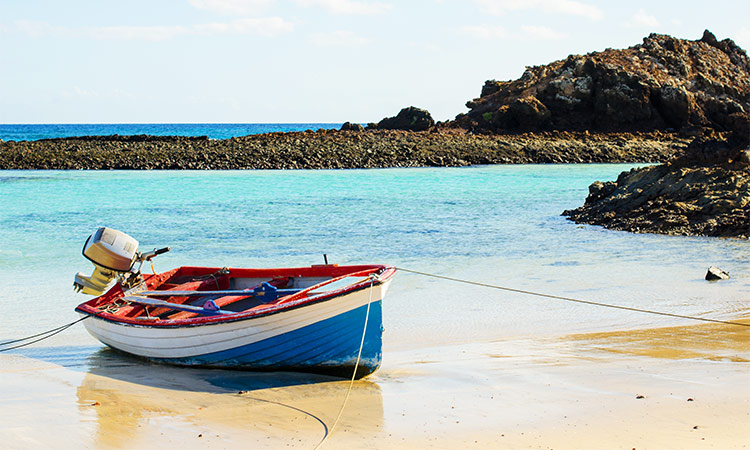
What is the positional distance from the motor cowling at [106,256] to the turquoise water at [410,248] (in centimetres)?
66

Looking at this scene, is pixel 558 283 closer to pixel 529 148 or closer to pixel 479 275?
pixel 479 275

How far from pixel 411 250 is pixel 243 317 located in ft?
21.9

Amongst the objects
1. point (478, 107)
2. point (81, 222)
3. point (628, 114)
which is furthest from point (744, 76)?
point (81, 222)

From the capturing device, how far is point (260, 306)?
20.1ft

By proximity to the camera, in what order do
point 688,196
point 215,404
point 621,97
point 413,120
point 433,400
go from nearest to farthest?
point 433,400
point 215,404
point 688,196
point 621,97
point 413,120

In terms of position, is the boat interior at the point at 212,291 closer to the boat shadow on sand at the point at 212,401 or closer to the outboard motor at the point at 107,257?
the outboard motor at the point at 107,257

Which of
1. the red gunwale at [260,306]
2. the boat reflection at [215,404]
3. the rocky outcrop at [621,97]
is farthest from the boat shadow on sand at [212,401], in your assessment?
the rocky outcrop at [621,97]

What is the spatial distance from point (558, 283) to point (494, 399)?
4.61m

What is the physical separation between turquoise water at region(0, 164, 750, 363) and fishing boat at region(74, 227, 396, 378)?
0.72m

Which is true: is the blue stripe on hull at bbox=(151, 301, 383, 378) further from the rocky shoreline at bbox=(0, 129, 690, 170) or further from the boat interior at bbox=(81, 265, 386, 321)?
the rocky shoreline at bbox=(0, 129, 690, 170)

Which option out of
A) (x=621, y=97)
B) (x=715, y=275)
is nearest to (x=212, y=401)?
(x=715, y=275)

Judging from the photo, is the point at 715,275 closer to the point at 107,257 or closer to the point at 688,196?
the point at 688,196

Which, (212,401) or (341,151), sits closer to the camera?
(212,401)

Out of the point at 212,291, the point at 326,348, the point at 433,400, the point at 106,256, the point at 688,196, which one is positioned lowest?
the point at 433,400
